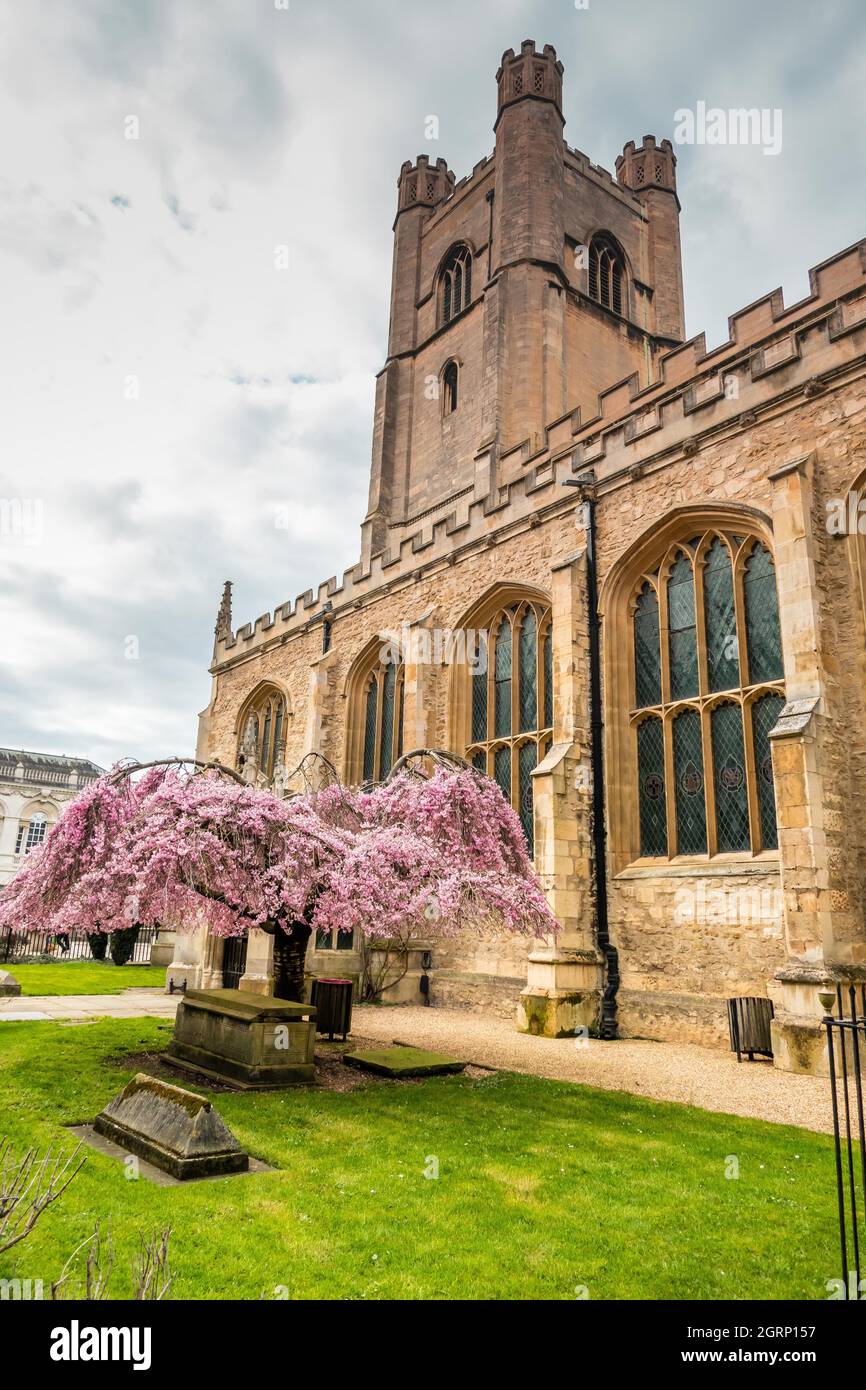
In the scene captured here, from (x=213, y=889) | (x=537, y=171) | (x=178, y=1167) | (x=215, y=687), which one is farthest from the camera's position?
(x=215, y=687)

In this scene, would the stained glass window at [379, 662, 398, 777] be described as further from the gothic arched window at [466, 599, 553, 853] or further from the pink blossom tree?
the pink blossom tree

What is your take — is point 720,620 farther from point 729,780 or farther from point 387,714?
point 387,714

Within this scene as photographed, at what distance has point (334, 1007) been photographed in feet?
35.2

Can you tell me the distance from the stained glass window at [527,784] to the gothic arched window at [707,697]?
2.53m

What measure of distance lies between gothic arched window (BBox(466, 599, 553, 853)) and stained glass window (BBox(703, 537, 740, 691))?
340 centimetres

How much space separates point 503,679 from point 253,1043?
979 cm

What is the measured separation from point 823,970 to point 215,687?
22313 mm

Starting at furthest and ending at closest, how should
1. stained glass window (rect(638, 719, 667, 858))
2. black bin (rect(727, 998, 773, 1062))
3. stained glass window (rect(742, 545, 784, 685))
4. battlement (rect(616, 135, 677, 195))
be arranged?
battlement (rect(616, 135, 677, 195))
stained glass window (rect(638, 719, 667, 858))
stained glass window (rect(742, 545, 784, 685))
black bin (rect(727, 998, 773, 1062))

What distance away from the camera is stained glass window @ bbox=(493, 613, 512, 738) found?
1600 cm

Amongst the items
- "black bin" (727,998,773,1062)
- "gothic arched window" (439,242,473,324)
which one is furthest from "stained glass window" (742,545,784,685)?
"gothic arched window" (439,242,473,324)

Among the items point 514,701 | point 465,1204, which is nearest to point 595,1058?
point 465,1204
